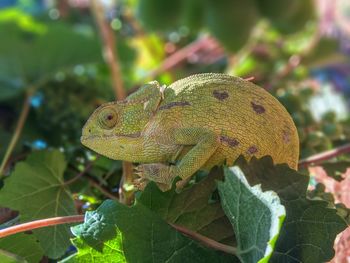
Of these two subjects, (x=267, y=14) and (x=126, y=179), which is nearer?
(x=126, y=179)

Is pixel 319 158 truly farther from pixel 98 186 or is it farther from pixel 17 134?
pixel 17 134

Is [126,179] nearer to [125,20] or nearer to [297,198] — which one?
[297,198]

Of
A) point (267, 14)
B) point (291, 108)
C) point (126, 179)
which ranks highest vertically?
point (126, 179)

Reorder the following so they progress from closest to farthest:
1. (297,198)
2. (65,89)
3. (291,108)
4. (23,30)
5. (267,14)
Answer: (297,198) → (291,108) → (65,89) → (23,30) → (267,14)

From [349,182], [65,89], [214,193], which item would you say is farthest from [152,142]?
[65,89]

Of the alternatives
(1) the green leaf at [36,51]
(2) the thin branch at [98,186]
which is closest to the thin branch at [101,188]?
(2) the thin branch at [98,186]

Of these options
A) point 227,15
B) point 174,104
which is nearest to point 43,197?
point 174,104

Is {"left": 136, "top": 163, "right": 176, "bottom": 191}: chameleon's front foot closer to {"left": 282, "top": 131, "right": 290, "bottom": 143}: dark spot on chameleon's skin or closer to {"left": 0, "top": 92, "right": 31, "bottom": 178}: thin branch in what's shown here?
{"left": 282, "top": 131, "right": 290, "bottom": 143}: dark spot on chameleon's skin
